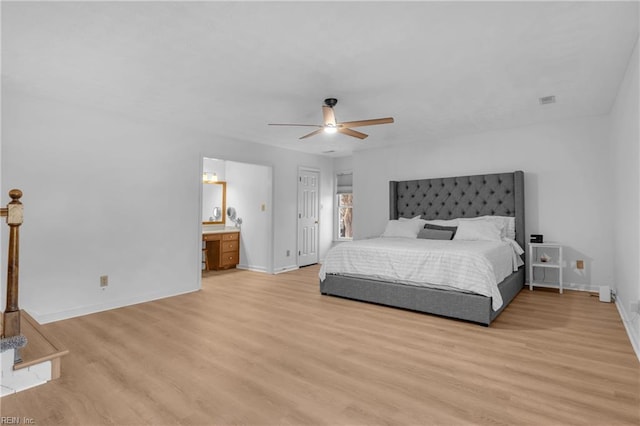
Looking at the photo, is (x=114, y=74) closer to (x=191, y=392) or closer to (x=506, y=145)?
(x=191, y=392)

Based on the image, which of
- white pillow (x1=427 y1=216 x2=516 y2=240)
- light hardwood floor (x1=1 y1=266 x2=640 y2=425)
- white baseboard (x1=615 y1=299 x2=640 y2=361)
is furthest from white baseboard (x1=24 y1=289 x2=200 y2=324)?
white baseboard (x1=615 y1=299 x2=640 y2=361)

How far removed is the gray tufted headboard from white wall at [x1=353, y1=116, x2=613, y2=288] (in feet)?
0.62

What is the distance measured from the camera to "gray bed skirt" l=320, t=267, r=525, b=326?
10.5ft

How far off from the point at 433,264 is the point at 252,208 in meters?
3.87

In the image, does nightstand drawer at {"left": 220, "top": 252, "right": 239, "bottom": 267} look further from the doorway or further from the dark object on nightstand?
the dark object on nightstand

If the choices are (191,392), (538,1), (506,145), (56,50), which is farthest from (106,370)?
(506,145)

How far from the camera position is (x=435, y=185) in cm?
547

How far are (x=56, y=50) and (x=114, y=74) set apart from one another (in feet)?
1.48

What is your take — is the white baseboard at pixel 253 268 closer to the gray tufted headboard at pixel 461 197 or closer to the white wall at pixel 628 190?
the gray tufted headboard at pixel 461 197

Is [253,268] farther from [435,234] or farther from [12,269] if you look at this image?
[12,269]

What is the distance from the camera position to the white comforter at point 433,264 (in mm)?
3234

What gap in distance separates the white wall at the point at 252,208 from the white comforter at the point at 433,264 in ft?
6.93

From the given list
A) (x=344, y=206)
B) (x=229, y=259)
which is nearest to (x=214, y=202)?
(x=229, y=259)

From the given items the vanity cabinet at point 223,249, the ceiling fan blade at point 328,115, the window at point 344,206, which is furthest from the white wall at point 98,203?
the window at point 344,206
